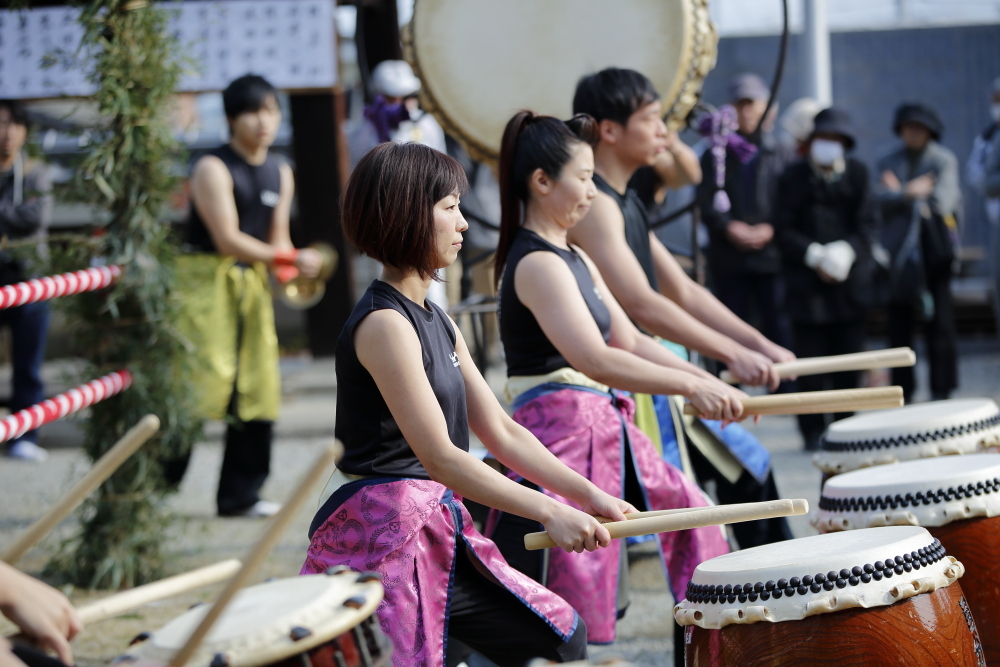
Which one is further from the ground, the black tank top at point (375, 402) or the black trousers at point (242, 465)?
the black tank top at point (375, 402)

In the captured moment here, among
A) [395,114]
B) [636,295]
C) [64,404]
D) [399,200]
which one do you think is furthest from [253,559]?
[395,114]

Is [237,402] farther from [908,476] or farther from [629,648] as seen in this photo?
[908,476]

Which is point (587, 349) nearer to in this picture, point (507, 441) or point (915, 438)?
point (507, 441)

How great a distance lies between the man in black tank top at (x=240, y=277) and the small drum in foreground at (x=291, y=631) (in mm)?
2937

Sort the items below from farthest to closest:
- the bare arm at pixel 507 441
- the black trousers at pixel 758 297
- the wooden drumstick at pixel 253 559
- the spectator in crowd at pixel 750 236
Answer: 1. the black trousers at pixel 758 297
2. the spectator in crowd at pixel 750 236
3. the bare arm at pixel 507 441
4. the wooden drumstick at pixel 253 559

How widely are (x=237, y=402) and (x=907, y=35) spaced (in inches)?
322

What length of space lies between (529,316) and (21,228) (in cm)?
380

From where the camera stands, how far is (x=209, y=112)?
40.1ft

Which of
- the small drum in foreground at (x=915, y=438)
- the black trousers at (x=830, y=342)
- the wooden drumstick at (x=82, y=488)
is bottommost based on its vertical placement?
the black trousers at (x=830, y=342)

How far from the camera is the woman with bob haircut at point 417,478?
6.38ft

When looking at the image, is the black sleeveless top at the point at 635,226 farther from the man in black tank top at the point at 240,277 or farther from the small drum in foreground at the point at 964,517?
the man in black tank top at the point at 240,277

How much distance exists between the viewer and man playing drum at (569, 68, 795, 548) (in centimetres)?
296

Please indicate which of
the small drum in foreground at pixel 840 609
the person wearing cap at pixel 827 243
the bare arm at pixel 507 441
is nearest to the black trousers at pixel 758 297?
the person wearing cap at pixel 827 243

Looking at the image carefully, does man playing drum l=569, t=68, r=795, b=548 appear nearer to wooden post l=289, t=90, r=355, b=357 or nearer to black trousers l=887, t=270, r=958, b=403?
black trousers l=887, t=270, r=958, b=403
